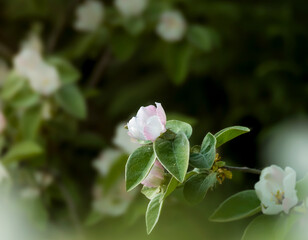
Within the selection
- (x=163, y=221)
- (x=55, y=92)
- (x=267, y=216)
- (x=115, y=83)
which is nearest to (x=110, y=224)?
(x=163, y=221)

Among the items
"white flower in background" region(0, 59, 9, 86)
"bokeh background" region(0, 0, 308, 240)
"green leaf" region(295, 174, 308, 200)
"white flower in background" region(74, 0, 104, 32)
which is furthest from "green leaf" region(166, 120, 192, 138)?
"white flower in background" region(0, 59, 9, 86)

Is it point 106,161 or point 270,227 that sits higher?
point 270,227

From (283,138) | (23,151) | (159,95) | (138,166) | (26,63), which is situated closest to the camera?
(138,166)

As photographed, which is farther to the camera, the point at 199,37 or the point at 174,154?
the point at 199,37

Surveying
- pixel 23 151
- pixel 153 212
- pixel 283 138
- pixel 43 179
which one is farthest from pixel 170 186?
pixel 283 138

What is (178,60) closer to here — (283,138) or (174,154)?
(283,138)
